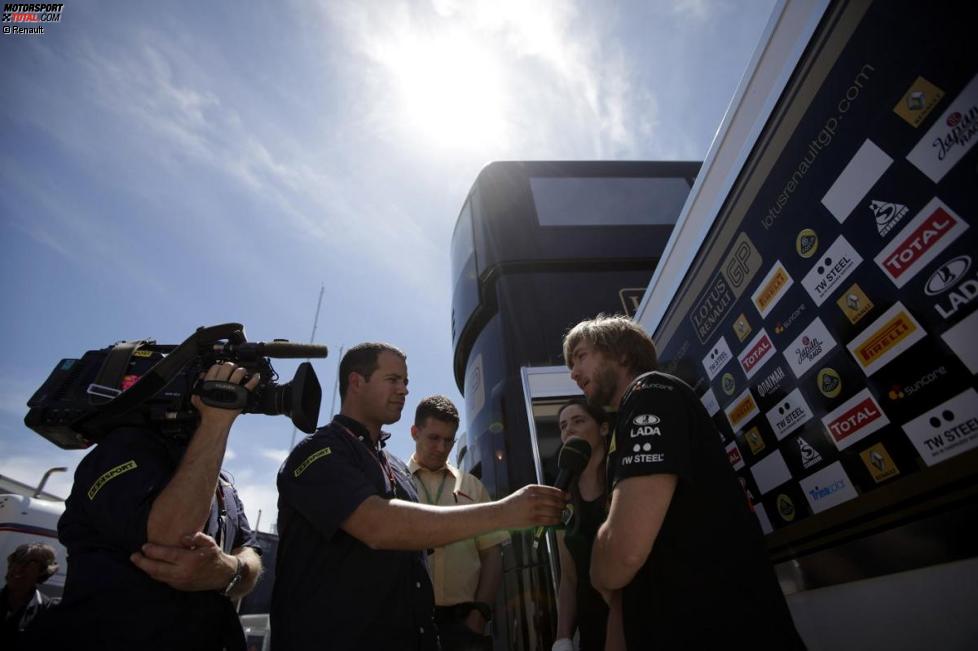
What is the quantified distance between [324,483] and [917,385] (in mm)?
1782

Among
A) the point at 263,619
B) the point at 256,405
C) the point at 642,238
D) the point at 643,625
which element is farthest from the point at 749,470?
the point at 263,619

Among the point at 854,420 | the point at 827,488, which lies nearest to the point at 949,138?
the point at 854,420

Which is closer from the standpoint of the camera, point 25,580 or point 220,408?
point 220,408

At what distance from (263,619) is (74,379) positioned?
23.5 feet

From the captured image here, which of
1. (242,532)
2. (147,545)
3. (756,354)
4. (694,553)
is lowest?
(694,553)

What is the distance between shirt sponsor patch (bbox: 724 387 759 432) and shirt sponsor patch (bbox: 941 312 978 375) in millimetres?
801

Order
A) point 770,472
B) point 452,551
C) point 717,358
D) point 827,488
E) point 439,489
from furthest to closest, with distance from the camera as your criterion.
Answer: point 439,489 < point 452,551 < point 717,358 < point 770,472 < point 827,488

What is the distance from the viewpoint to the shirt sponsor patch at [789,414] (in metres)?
1.61

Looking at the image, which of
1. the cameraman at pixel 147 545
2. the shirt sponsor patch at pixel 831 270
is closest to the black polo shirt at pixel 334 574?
the cameraman at pixel 147 545

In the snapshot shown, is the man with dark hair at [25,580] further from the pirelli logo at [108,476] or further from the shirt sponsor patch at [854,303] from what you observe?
the shirt sponsor patch at [854,303]

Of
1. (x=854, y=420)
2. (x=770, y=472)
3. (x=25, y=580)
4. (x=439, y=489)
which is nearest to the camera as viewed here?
(x=854, y=420)

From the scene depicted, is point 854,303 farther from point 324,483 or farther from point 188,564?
point 188,564

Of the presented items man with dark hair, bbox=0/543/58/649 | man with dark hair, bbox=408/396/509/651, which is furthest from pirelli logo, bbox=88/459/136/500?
man with dark hair, bbox=0/543/58/649

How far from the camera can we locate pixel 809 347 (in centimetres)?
155
